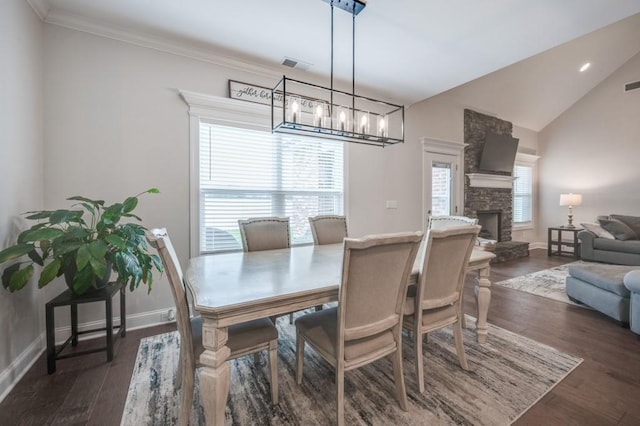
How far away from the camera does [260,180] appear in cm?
329

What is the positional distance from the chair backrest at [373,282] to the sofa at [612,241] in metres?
5.35

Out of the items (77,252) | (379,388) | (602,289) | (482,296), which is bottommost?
(379,388)

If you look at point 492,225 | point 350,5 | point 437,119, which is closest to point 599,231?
point 492,225

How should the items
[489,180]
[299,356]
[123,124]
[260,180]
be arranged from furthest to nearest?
[489,180] → [260,180] → [123,124] → [299,356]

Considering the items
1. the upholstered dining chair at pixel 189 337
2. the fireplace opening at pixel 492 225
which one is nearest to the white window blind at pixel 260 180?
the upholstered dining chair at pixel 189 337

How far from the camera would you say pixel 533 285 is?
3.97m

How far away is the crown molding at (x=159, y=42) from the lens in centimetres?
236

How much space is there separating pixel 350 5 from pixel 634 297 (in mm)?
3515

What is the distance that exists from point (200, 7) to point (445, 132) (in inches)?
167

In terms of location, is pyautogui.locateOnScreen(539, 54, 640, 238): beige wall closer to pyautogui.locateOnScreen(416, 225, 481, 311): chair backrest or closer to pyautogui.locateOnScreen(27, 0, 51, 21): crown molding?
pyautogui.locateOnScreen(416, 225, 481, 311): chair backrest

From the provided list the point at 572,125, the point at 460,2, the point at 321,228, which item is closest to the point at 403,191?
the point at 321,228

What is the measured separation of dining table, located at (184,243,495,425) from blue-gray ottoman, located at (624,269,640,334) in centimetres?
136

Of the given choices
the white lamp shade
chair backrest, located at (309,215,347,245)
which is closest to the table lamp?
the white lamp shade

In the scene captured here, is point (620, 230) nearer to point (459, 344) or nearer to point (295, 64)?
point (459, 344)
